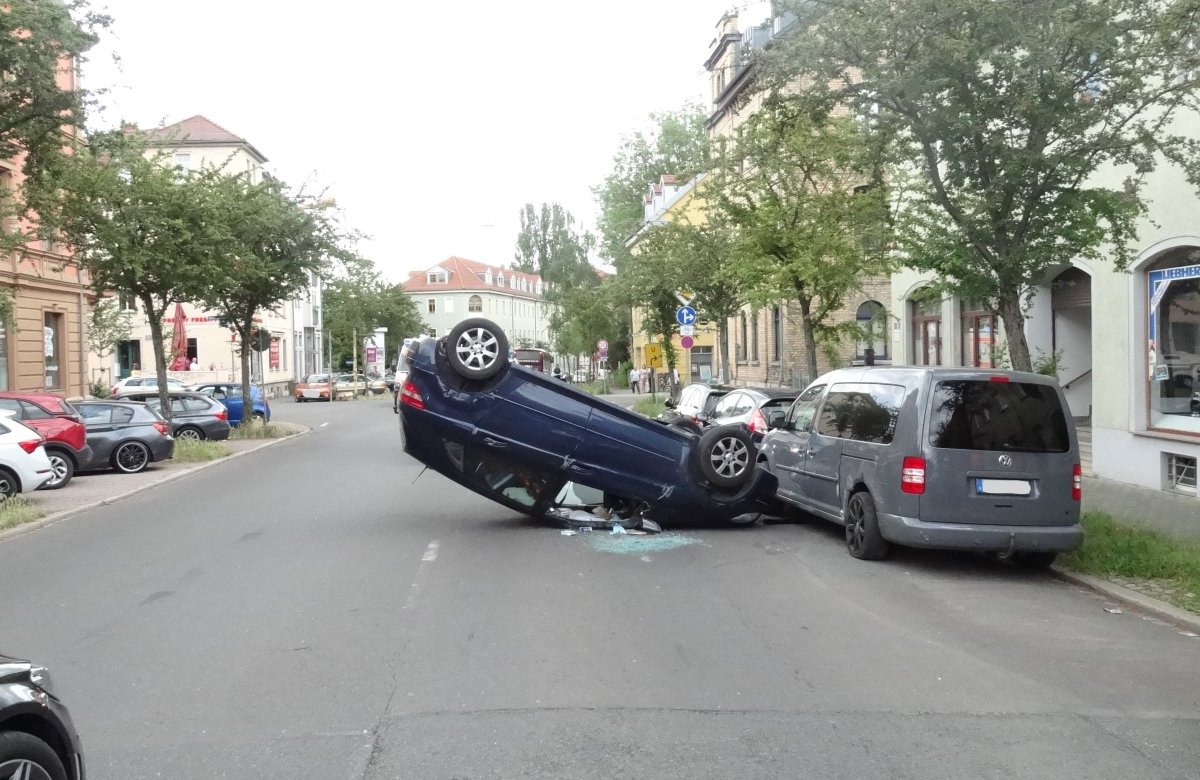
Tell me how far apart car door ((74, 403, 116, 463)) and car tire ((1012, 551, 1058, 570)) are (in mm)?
15521

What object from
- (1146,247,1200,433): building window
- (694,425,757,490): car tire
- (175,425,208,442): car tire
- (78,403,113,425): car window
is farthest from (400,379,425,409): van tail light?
(175,425,208,442): car tire

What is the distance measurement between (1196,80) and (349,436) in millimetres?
23407

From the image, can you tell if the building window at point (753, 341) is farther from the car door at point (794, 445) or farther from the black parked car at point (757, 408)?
the car door at point (794, 445)

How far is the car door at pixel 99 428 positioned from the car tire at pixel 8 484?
4484mm

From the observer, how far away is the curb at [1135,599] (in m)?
7.80

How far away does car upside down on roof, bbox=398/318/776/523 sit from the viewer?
37.0 ft

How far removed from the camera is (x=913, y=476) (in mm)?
9469

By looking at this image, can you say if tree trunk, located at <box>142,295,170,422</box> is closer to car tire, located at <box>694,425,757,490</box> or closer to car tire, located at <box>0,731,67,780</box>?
car tire, located at <box>694,425,757,490</box>

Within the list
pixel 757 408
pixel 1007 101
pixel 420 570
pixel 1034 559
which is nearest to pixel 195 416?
pixel 757 408

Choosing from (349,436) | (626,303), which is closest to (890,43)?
(349,436)

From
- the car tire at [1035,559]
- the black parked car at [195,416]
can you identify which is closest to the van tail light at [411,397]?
the car tire at [1035,559]

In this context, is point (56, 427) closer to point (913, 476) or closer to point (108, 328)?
point (913, 476)

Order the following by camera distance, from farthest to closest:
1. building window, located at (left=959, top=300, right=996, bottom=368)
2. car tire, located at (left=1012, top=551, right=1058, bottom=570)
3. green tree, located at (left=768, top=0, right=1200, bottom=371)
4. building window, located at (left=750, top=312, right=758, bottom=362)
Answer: building window, located at (left=750, top=312, right=758, bottom=362) < building window, located at (left=959, top=300, right=996, bottom=368) < green tree, located at (left=768, top=0, right=1200, bottom=371) < car tire, located at (left=1012, top=551, right=1058, bottom=570)

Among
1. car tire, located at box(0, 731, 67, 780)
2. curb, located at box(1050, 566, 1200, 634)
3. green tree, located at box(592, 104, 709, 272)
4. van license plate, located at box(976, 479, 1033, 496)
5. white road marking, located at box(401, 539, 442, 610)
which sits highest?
green tree, located at box(592, 104, 709, 272)
